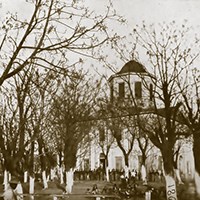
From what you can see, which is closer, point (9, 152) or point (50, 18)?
point (50, 18)

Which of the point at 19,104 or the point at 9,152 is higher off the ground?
the point at 19,104

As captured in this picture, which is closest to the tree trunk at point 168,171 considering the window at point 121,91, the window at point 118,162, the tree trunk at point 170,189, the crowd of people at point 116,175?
the tree trunk at point 170,189

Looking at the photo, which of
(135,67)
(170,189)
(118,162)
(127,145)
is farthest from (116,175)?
(170,189)

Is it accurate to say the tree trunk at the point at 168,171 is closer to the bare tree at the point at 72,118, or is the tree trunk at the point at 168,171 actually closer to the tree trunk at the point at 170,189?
the tree trunk at the point at 170,189

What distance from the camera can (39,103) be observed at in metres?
15.0

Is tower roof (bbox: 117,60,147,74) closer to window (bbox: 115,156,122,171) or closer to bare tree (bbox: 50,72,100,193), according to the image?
bare tree (bbox: 50,72,100,193)

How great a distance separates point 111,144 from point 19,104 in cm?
2191

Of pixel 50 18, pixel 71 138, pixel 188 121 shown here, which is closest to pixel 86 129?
pixel 71 138

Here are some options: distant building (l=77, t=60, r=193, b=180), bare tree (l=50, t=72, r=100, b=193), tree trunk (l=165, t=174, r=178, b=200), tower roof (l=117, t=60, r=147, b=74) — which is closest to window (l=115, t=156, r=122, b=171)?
distant building (l=77, t=60, r=193, b=180)

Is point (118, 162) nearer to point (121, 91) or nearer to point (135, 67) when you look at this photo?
point (121, 91)

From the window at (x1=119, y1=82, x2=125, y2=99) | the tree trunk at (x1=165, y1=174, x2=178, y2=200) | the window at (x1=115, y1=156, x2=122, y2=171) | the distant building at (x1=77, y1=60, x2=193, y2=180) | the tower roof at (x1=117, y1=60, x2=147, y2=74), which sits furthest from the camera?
the window at (x1=115, y1=156, x2=122, y2=171)

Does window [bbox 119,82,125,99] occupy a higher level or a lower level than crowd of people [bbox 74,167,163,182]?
higher

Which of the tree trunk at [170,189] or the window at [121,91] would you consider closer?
the tree trunk at [170,189]

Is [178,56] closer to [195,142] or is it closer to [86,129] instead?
[195,142]
